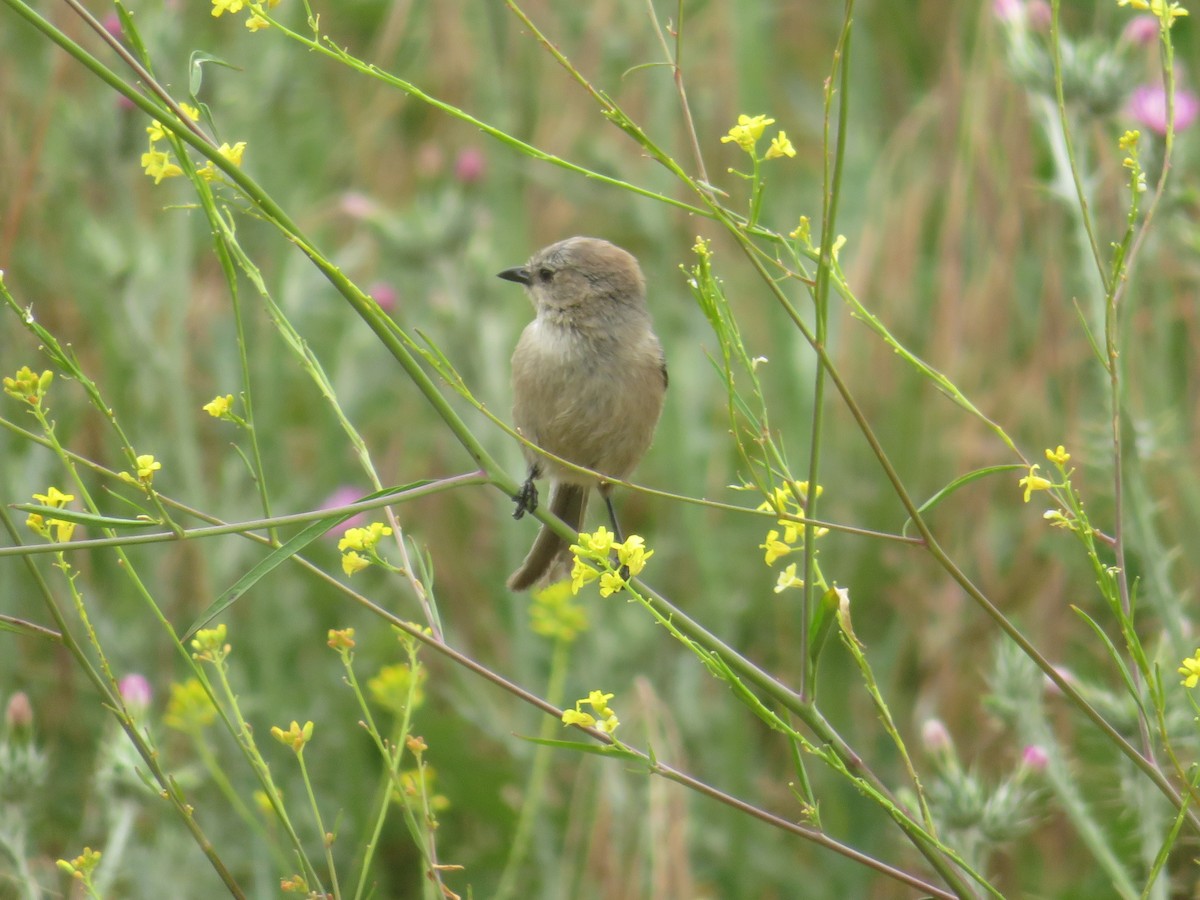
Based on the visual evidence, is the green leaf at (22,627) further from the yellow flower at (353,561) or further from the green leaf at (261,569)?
the yellow flower at (353,561)

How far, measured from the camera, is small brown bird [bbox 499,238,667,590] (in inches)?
161

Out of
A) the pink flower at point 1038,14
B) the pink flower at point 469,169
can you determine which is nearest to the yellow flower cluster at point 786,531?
the pink flower at point 1038,14

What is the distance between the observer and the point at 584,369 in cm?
412

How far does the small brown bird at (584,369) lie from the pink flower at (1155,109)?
1.51 m

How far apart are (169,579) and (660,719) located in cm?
207

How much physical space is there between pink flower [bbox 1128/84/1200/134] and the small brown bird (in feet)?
4.96

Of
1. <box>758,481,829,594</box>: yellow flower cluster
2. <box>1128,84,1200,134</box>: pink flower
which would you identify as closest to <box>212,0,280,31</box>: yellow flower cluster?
<box>758,481,829,594</box>: yellow flower cluster

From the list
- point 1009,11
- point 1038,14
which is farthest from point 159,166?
point 1038,14

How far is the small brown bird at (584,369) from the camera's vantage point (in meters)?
4.08

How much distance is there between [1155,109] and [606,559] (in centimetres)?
300

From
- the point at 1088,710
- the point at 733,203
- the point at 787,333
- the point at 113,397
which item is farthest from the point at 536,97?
the point at 1088,710

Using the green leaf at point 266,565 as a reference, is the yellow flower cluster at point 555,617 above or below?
below

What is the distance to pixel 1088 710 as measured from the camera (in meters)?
1.96

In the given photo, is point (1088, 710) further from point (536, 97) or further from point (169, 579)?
point (536, 97)
